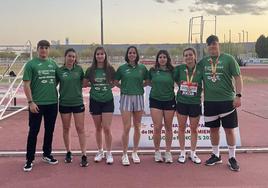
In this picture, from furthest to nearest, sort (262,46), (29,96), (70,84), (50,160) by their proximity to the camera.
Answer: (262,46) → (50,160) → (70,84) → (29,96)

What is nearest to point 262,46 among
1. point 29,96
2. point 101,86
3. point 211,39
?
point 211,39

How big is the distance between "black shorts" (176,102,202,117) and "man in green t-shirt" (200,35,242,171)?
127 millimetres

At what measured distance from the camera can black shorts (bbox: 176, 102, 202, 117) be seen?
20.7ft

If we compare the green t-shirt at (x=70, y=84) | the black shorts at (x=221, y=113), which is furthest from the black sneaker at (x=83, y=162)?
the black shorts at (x=221, y=113)

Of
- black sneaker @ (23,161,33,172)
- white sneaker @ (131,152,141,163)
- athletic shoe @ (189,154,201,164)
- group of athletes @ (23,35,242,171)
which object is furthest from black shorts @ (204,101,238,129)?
black sneaker @ (23,161,33,172)

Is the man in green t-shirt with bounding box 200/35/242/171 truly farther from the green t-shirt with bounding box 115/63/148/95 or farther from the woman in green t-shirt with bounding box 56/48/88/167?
the woman in green t-shirt with bounding box 56/48/88/167

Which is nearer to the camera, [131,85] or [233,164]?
[233,164]

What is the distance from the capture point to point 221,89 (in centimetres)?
610

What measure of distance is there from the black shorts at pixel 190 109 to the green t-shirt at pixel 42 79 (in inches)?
80.8

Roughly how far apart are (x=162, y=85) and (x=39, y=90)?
1928 mm

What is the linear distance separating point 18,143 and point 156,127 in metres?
3.20

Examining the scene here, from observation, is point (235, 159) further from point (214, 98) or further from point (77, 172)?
point (77, 172)

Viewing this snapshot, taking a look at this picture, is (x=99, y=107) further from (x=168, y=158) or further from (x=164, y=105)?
(x=168, y=158)

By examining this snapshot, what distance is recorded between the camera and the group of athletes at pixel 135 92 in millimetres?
6086
